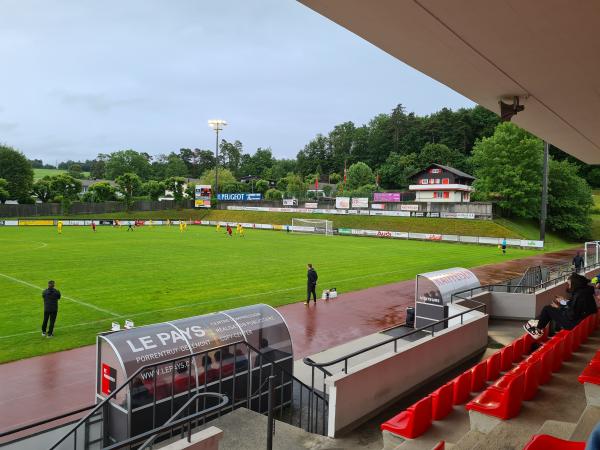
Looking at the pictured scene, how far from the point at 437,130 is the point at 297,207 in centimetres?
5370

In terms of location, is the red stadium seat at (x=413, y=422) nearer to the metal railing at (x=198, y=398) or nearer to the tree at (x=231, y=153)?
the metal railing at (x=198, y=398)

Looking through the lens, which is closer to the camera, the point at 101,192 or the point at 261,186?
the point at 101,192

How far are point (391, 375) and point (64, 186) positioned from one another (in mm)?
88970

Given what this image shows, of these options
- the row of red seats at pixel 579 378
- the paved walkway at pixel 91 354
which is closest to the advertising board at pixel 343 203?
the paved walkway at pixel 91 354

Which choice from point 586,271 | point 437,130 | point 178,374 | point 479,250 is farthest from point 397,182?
point 178,374

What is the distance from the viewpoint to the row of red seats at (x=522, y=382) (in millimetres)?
6152

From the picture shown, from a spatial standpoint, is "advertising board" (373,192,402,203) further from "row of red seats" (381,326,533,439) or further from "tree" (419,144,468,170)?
"row of red seats" (381,326,533,439)

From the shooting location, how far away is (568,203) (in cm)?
5994

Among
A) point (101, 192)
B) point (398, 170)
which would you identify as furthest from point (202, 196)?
point (398, 170)

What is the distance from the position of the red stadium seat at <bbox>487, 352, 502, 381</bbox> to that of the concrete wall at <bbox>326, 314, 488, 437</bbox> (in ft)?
5.57

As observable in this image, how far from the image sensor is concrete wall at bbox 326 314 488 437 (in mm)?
8062

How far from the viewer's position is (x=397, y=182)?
10912cm

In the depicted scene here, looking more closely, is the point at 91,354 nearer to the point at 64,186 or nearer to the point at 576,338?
the point at 576,338

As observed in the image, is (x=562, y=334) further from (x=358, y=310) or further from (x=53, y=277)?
(x=53, y=277)
